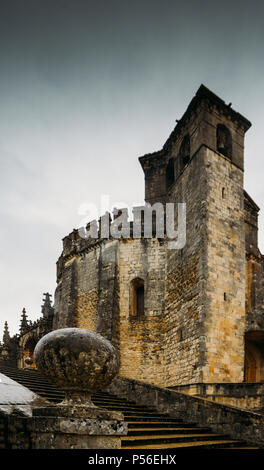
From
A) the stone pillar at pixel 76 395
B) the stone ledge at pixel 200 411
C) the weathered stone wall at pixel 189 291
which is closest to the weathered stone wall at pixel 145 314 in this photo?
the weathered stone wall at pixel 189 291

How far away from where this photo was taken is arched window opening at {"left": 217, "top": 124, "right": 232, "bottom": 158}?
58.2ft

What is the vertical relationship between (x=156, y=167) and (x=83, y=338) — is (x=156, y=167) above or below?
above

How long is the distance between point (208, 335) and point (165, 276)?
4.92 metres

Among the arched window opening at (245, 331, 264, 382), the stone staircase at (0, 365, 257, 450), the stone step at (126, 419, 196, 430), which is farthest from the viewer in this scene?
the arched window opening at (245, 331, 264, 382)

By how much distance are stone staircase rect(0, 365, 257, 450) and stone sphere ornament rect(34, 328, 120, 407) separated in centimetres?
192

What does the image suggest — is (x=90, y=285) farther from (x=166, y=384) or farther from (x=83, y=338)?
(x=83, y=338)

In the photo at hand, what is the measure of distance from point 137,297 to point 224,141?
27.9ft

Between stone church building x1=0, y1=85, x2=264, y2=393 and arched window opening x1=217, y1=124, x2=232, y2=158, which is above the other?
arched window opening x1=217, y1=124, x2=232, y2=158

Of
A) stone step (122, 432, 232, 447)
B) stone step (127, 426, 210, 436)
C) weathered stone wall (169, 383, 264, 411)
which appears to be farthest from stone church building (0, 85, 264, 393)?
stone step (122, 432, 232, 447)

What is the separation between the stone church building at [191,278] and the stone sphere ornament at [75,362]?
33.5ft

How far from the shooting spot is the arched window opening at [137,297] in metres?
18.8

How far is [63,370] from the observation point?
3.94 meters

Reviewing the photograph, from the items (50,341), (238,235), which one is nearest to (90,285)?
(238,235)

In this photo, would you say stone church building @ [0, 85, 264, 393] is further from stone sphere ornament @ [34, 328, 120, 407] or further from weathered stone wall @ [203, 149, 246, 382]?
stone sphere ornament @ [34, 328, 120, 407]
